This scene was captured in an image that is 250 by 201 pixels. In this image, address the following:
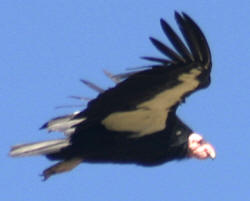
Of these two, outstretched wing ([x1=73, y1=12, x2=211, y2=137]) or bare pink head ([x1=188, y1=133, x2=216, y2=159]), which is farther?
bare pink head ([x1=188, y1=133, x2=216, y2=159])

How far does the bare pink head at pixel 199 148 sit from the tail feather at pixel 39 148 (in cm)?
147

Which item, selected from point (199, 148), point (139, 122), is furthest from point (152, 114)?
point (199, 148)

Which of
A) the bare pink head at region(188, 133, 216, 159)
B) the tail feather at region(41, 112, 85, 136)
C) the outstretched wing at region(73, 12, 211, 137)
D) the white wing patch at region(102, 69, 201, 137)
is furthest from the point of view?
the bare pink head at region(188, 133, 216, 159)

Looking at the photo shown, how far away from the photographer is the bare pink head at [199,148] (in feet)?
108

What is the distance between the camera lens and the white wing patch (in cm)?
3158

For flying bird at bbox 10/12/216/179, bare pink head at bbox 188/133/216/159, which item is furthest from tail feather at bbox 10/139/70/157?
bare pink head at bbox 188/133/216/159

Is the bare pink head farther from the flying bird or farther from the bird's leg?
the bird's leg

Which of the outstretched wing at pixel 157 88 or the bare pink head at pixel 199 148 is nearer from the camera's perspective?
the outstretched wing at pixel 157 88

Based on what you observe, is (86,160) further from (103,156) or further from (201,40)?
(201,40)

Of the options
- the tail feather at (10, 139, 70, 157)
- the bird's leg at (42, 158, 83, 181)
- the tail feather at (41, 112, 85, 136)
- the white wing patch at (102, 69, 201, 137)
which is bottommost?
the bird's leg at (42, 158, 83, 181)

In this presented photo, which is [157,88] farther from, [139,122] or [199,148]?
[199,148]

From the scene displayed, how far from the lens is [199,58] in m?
31.1

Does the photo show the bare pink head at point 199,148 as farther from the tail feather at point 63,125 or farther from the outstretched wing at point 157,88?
the tail feather at point 63,125

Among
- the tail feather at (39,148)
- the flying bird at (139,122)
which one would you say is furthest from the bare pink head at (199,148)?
the tail feather at (39,148)
